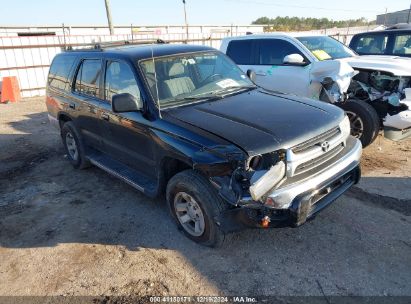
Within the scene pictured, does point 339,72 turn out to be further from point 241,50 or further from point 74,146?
point 74,146

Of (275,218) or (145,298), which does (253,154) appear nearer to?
(275,218)

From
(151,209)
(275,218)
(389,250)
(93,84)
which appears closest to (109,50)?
(93,84)

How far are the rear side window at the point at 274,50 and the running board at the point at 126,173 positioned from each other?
13.1 feet

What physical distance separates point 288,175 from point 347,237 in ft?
3.76

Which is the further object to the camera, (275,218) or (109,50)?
(109,50)

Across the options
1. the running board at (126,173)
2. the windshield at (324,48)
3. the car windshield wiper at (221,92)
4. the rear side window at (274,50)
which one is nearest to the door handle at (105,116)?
the running board at (126,173)

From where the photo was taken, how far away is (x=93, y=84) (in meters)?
4.72

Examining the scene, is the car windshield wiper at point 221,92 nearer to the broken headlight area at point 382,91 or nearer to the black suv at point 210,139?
the black suv at point 210,139

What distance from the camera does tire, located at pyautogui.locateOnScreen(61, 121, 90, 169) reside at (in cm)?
538

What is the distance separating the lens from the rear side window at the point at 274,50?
6.84 m

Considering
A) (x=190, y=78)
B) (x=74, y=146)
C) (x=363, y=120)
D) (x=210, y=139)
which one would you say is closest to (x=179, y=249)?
(x=210, y=139)

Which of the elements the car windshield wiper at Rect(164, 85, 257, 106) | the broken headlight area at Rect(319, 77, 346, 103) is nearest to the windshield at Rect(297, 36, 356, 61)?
the broken headlight area at Rect(319, 77, 346, 103)

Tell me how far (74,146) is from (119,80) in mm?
2012

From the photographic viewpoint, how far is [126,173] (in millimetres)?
4363
